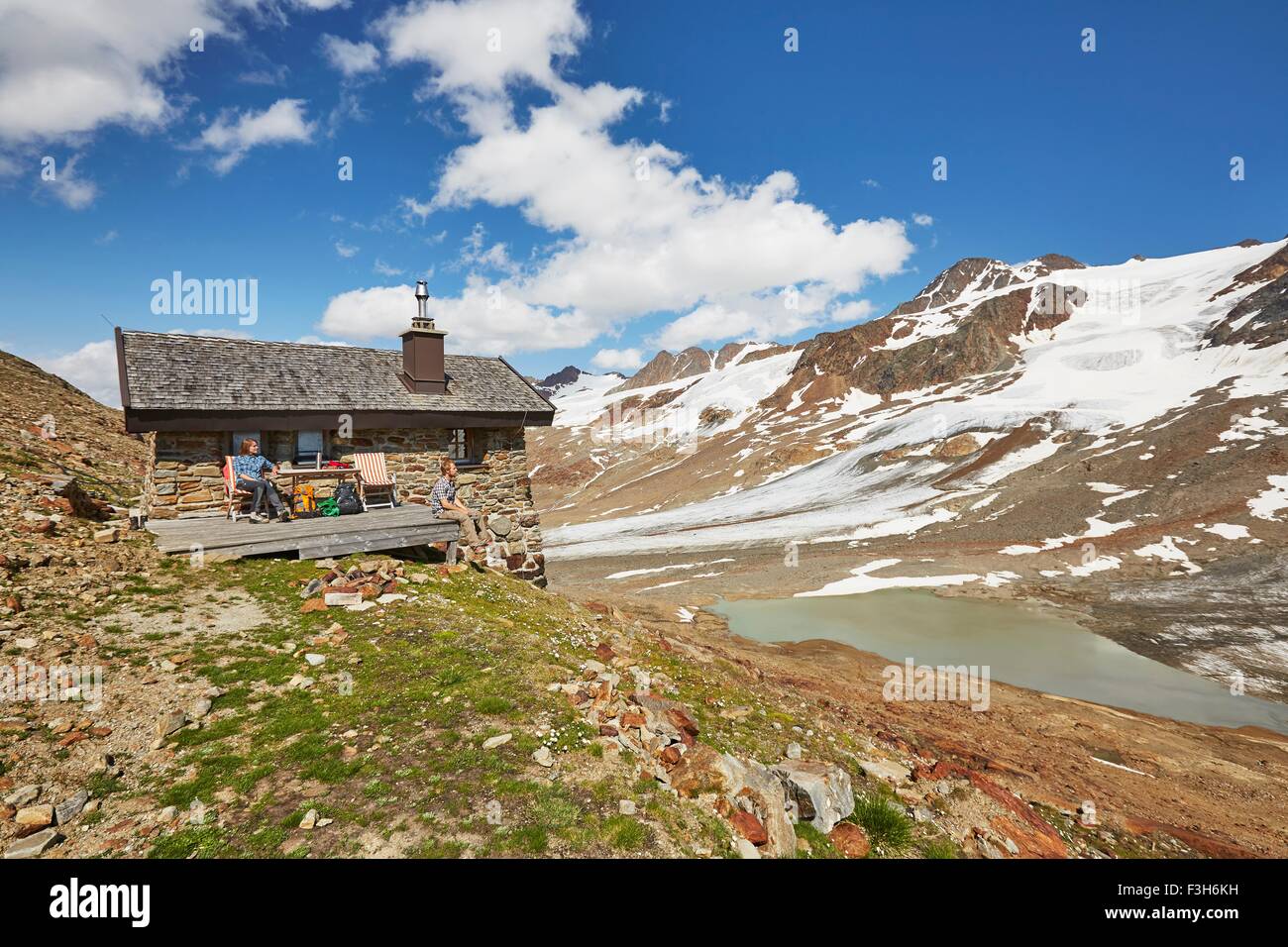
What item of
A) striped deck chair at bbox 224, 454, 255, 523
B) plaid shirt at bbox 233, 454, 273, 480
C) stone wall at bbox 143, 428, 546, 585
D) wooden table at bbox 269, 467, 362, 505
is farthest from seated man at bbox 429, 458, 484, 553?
striped deck chair at bbox 224, 454, 255, 523

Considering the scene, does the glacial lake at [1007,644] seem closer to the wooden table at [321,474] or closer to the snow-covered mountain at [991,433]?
the snow-covered mountain at [991,433]

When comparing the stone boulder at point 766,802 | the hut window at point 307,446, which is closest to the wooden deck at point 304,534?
the hut window at point 307,446

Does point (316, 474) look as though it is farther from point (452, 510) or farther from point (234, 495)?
point (452, 510)

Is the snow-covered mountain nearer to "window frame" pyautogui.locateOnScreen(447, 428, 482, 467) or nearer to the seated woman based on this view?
"window frame" pyautogui.locateOnScreen(447, 428, 482, 467)

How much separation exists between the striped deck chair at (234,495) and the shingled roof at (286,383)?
1.93 meters

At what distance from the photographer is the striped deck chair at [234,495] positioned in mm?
16016

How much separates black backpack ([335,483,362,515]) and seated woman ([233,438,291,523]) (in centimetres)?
179

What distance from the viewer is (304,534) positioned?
1445 centimetres

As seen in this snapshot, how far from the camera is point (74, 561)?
11273 mm

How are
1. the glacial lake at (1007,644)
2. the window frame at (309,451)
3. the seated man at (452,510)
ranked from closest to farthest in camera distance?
the seated man at (452,510), the window frame at (309,451), the glacial lake at (1007,644)

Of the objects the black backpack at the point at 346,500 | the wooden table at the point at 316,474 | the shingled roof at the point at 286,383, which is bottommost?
the black backpack at the point at 346,500

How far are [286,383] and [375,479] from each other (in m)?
4.11

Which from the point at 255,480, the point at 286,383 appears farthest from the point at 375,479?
the point at 286,383
